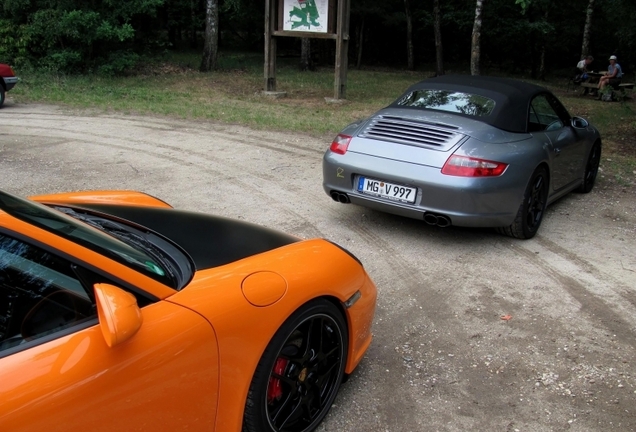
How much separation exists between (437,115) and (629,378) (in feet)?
9.71

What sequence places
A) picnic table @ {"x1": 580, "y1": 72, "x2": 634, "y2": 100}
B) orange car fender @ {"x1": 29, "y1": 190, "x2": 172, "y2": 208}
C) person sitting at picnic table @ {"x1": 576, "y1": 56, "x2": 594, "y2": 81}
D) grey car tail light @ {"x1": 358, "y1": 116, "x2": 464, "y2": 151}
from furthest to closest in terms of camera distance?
person sitting at picnic table @ {"x1": 576, "y1": 56, "x2": 594, "y2": 81} → picnic table @ {"x1": 580, "y1": 72, "x2": 634, "y2": 100} → grey car tail light @ {"x1": 358, "y1": 116, "x2": 464, "y2": 151} → orange car fender @ {"x1": 29, "y1": 190, "x2": 172, "y2": 208}

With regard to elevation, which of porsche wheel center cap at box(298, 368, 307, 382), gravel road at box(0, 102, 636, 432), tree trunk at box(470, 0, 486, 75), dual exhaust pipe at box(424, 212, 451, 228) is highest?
tree trunk at box(470, 0, 486, 75)

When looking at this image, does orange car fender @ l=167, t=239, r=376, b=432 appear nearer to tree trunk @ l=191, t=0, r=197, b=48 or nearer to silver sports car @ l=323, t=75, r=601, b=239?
silver sports car @ l=323, t=75, r=601, b=239

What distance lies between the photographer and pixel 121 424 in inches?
79.0

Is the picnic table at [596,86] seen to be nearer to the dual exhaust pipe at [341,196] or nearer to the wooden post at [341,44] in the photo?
the wooden post at [341,44]

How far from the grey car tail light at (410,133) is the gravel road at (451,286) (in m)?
0.90

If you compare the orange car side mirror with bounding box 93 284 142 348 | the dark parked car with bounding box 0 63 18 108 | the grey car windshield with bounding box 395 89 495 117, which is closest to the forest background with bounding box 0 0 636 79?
the dark parked car with bounding box 0 63 18 108

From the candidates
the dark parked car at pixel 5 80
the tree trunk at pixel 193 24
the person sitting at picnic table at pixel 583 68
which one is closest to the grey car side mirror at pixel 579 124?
the dark parked car at pixel 5 80

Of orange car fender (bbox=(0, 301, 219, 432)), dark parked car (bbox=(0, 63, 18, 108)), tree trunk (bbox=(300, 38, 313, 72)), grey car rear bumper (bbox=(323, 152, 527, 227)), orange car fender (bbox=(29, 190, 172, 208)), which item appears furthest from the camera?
tree trunk (bbox=(300, 38, 313, 72))

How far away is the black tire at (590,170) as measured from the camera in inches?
280

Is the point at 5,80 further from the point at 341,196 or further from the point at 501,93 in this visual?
the point at 501,93

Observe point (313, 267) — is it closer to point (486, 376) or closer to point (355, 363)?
point (355, 363)

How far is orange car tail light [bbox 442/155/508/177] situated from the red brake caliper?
2836mm

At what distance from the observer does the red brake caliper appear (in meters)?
2.66
